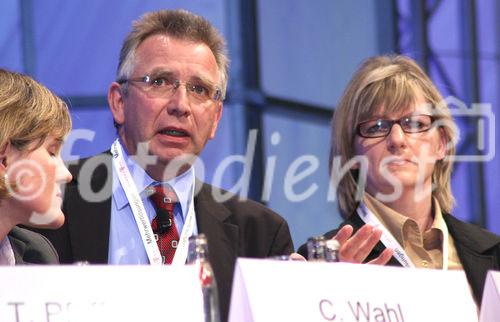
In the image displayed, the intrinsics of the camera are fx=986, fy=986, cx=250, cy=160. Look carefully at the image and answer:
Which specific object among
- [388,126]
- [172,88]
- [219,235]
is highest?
[172,88]

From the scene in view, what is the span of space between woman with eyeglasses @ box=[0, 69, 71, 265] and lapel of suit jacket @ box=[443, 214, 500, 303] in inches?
52.2

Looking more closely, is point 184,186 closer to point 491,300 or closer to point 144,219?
point 144,219

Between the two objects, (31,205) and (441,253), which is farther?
(441,253)

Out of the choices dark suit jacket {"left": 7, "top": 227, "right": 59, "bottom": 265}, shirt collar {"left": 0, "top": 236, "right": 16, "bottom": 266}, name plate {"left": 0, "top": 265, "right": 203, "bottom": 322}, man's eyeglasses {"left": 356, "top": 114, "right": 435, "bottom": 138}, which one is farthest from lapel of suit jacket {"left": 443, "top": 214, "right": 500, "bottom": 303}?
name plate {"left": 0, "top": 265, "right": 203, "bottom": 322}

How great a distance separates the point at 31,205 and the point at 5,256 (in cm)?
16

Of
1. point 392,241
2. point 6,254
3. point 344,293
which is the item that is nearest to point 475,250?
point 392,241

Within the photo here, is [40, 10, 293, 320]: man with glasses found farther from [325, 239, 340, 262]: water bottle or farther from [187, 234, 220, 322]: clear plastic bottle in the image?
[187, 234, 220, 322]: clear plastic bottle

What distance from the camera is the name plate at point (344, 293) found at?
1752mm

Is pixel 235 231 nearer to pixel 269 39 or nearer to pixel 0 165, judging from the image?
pixel 0 165

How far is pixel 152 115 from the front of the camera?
3023 mm

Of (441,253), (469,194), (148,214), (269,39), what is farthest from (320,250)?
(469,194)

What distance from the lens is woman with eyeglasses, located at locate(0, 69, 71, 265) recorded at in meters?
2.31

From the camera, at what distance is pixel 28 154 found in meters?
2.33

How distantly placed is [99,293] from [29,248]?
0.92m
